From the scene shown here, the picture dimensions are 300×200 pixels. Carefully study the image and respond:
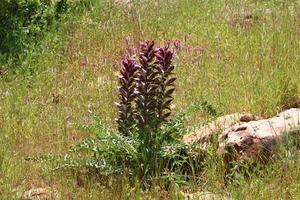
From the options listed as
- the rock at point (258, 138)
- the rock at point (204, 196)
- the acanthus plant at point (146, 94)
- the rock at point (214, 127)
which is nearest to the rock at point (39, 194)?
the acanthus plant at point (146, 94)

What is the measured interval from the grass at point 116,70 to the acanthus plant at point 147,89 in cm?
45

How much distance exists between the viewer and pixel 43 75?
6676 mm

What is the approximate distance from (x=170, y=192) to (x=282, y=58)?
98.9 inches

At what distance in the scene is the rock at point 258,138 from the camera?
13.3ft

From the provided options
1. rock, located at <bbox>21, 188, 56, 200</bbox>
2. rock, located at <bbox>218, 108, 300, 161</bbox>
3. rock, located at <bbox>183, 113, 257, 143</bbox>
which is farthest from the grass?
rock, located at <bbox>183, 113, 257, 143</bbox>

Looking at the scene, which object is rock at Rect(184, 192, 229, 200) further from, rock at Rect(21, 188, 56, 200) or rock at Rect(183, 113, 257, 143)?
rock at Rect(21, 188, 56, 200)

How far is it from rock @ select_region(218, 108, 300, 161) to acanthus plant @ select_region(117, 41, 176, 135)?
1.67 feet

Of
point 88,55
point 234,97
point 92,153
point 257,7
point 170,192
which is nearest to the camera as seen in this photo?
point 170,192

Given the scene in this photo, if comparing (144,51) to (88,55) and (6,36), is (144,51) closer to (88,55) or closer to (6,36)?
(88,55)

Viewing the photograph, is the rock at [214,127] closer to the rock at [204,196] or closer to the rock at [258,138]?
the rock at [258,138]

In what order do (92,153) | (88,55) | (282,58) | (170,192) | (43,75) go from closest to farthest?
(170,192) < (92,153) < (282,58) < (43,75) < (88,55)

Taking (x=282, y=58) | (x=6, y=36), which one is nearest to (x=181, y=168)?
(x=282, y=58)

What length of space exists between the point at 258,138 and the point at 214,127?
53cm

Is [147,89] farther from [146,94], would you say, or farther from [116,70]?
[116,70]
